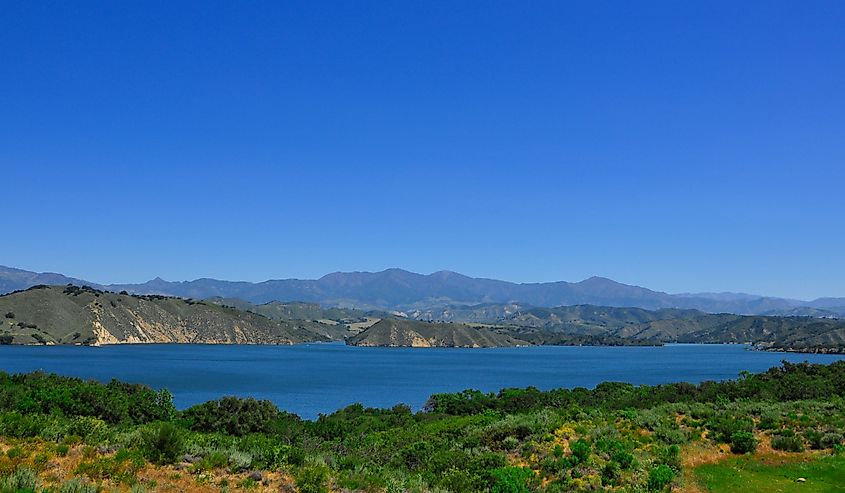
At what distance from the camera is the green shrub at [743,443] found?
2580 centimetres

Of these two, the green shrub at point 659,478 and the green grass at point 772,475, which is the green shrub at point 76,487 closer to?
the green shrub at point 659,478

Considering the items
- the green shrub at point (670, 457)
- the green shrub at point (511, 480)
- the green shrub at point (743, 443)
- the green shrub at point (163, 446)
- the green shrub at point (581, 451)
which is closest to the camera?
the green shrub at point (163, 446)

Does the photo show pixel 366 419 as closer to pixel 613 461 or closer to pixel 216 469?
pixel 613 461

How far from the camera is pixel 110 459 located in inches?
607

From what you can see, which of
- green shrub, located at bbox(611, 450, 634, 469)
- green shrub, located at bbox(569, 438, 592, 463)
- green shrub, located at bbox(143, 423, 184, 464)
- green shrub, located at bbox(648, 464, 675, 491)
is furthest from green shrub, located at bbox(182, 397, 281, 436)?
green shrub, located at bbox(648, 464, 675, 491)

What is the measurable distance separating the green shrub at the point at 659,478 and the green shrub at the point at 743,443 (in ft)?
19.7

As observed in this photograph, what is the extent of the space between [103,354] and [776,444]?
172 m

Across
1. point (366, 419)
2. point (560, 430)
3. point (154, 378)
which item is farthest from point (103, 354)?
point (560, 430)

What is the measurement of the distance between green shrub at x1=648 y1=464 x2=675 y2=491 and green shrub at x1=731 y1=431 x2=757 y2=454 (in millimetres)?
6001

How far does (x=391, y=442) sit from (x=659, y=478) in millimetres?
15460

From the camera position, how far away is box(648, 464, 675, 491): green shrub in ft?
69.2

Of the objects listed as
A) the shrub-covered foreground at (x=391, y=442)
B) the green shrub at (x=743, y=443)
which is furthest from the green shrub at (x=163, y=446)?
the green shrub at (x=743, y=443)

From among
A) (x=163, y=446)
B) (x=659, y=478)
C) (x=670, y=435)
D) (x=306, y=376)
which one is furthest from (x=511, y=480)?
(x=306, y=376)

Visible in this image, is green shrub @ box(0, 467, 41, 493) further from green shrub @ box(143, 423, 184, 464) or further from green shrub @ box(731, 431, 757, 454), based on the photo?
green shrub @ box(731, 431, 757, 454)
